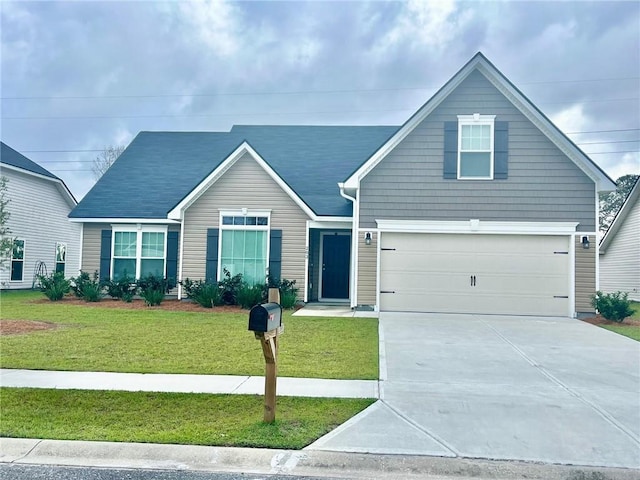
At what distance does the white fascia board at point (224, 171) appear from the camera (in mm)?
15008

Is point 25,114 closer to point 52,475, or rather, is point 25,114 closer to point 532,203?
point 532,203

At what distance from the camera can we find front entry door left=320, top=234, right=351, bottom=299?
1653cm

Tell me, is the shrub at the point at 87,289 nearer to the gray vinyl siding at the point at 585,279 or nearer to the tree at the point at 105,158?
the gray vinyl siding at the point at 585,279

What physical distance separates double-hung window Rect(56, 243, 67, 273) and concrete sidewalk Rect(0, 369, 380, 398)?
19603 mm

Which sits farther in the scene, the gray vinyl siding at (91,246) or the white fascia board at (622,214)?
the white fascia board at (622,214)

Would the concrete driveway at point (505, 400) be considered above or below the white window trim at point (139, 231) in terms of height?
below

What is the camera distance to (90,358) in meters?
7.46

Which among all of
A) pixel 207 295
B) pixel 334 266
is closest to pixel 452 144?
pixel 334 266

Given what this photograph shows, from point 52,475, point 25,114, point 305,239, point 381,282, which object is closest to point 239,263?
point 305,239

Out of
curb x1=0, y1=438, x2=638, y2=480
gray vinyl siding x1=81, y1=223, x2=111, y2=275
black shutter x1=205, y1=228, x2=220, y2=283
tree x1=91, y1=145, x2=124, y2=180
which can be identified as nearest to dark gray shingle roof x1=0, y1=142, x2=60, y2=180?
gray vinyl siding x1=81, y1=223, x2=111, y2=275

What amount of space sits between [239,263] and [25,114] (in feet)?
94.9

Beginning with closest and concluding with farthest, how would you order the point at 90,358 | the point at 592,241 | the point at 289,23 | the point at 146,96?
the point at 90,358 < the point at 592,241 < the point at 289,23 < the point at 146,96

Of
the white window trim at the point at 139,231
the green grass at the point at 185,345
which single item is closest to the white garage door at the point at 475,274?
the green grass at the point at 185,345

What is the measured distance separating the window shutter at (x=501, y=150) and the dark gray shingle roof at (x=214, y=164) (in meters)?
3.80
